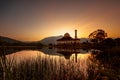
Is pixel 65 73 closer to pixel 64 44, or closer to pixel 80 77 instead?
pixel 80 77

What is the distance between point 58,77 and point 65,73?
1.58ft

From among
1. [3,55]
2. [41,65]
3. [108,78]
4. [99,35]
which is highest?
[99,35]

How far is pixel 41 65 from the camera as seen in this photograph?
994 cm

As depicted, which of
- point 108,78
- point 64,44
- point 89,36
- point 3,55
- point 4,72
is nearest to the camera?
point 3,55

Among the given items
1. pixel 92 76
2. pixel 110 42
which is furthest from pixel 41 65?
pixel 110 42

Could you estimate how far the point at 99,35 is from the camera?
60219mm

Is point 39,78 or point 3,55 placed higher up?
point 3,55

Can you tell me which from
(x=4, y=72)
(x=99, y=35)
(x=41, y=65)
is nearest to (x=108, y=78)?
(x=41, y=65)

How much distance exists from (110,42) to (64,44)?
3339 centimetres

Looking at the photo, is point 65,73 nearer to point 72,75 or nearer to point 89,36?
point 72,75

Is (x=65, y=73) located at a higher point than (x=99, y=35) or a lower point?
lower

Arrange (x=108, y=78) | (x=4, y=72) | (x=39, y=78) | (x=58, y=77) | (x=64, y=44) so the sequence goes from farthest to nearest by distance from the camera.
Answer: (x=64, y=44), (x=108, y=78), (x=58, y=77), (x=39, y=78), (x=4, y=72)

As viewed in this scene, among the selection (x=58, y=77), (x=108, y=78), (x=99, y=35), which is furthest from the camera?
(x=99, y=35)

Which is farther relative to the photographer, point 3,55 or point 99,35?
point 99,35
